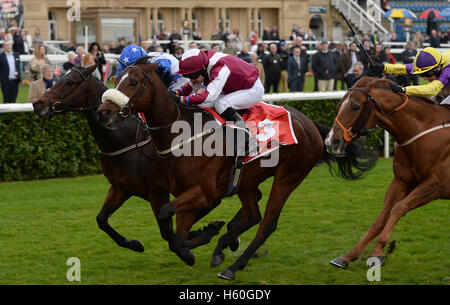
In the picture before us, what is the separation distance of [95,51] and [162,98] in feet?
29.4

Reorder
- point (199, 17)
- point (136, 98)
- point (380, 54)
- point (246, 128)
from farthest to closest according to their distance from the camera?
1. point (199, 17)
2. point (380, 54)
3. point (246, 128)
4. point (136, 98)

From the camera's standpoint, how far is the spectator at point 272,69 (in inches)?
645

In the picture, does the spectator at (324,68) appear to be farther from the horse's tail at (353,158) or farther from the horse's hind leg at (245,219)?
the horse's hind leg at (245,219)

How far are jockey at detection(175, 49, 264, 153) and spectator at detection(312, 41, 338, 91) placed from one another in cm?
1161

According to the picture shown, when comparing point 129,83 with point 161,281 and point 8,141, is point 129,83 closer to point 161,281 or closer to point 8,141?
point 161,281

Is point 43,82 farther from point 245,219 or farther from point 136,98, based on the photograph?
point 136,98

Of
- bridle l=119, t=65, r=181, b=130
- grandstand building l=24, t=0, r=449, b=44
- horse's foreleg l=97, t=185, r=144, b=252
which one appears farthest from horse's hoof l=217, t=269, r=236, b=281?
grandstand building l=24, t=0, r=449, b=44

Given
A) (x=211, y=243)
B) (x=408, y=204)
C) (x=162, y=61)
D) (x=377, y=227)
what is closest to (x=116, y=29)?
(x=211, y=243)

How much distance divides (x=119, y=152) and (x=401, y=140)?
1985mm

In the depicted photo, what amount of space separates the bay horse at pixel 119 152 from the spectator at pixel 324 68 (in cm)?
1163

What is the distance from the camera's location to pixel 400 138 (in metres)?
5.12

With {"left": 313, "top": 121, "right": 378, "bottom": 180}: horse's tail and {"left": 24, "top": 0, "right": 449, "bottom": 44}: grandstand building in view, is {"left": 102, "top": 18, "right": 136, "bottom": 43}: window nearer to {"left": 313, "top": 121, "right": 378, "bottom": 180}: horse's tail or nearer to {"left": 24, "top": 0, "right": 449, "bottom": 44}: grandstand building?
{"left": 24, "top": 0, "right": 449, "bottom": 44}: grandstand building

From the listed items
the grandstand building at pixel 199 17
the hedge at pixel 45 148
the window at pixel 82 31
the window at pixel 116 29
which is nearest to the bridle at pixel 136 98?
the hedge at pixel 45 148

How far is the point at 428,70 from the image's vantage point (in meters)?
5.40
